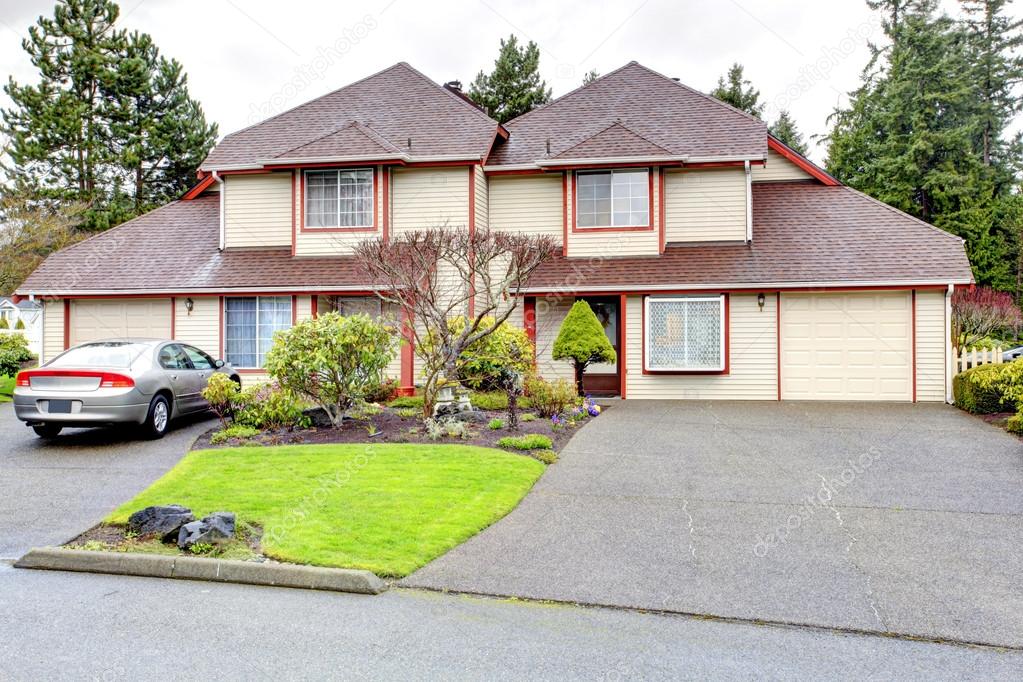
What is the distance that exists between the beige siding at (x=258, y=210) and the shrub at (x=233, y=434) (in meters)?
8.18

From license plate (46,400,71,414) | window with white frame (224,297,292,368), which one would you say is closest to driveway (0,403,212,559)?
license plate (46,400,71,414)

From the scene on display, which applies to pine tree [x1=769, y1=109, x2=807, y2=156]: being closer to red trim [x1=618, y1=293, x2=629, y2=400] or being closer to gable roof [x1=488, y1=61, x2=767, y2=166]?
gable roof [x1=488, y1=61, x2=767, y2=166]

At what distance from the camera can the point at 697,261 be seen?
17656 mm

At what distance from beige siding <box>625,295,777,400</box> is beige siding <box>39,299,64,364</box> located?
46.2ft

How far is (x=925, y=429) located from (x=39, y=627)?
12.4 metres

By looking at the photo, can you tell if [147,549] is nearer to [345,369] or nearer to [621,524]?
[621,524]

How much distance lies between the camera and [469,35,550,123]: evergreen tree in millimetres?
38281

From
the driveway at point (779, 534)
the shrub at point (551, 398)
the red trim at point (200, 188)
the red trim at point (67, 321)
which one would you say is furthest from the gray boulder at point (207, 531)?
the red trim at point (200, 188)

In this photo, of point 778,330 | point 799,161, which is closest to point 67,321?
point 778,330

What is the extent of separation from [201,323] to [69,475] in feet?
31.1

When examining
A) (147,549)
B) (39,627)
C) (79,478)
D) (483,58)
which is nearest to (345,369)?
(79,478)

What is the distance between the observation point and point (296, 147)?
18.8m

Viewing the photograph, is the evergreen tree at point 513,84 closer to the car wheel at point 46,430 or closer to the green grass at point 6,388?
the green grass at point 6,388

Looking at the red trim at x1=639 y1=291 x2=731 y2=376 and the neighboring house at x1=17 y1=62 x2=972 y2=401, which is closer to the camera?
the neighboring house at x1=17 y1=62 x2=972 y2=401
